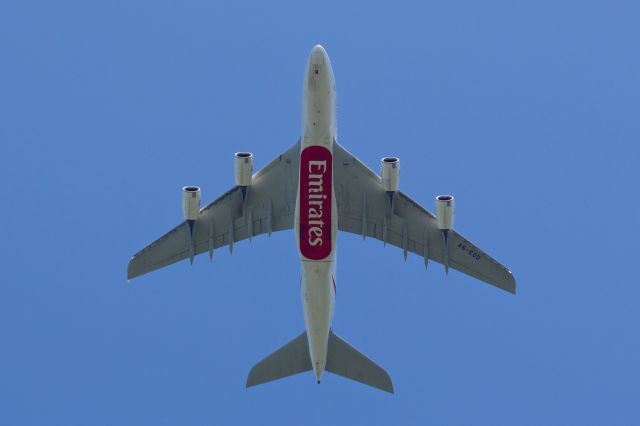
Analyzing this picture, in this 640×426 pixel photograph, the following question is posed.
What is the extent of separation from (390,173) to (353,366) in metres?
9.14

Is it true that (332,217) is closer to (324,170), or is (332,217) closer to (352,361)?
(324,170)

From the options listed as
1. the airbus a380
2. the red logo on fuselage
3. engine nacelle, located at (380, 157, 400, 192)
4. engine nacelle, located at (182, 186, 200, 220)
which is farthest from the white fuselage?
engine nacelle, located at (182, 186, 200, 220)

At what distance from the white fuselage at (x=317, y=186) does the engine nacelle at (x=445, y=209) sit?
18.8ft

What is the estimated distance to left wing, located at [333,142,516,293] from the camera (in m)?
76.8

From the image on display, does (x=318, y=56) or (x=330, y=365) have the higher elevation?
(x=318, y=56)

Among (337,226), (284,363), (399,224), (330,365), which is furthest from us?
(399,224)

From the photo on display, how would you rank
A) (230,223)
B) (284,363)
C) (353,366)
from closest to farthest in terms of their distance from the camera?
(353,366) < (284,363) < (230,223)

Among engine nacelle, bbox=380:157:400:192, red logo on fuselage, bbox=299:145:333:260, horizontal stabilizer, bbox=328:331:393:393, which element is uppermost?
engine nacelle, bbox=380:157:400:192

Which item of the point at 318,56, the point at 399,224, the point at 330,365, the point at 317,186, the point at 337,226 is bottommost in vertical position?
the point at 330,365

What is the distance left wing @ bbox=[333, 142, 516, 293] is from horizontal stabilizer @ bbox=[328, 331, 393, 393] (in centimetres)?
520

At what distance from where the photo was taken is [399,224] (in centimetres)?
7750

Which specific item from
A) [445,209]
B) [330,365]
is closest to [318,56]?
[445,209]

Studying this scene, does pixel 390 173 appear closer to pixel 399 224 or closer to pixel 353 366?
pixel 399 224

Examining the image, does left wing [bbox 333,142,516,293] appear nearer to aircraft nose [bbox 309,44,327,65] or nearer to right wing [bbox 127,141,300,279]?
right wing [bbox 127,141,300,279]
